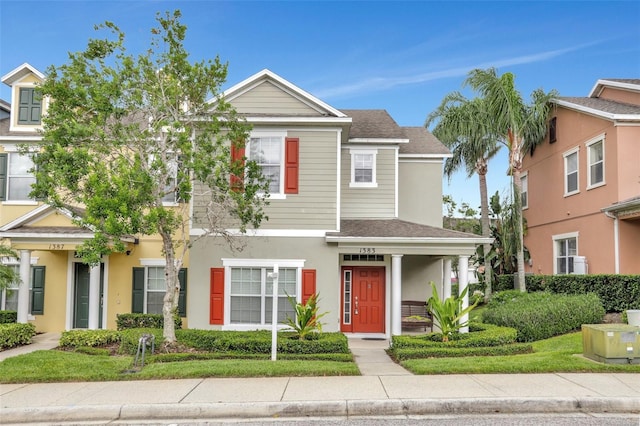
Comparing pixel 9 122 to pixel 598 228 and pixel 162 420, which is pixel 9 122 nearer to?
pixel 162 420

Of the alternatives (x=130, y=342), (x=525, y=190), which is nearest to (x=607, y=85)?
(x=525, y=190)

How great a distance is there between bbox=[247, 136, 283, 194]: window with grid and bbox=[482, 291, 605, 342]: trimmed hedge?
24.0 feet

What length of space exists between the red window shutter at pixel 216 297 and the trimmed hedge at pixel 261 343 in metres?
1.56

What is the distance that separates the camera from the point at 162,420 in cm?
748

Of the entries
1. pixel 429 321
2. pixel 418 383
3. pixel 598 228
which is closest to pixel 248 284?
pixel 429 321

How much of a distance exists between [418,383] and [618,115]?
12868 mm

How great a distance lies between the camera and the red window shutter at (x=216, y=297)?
14.3 m

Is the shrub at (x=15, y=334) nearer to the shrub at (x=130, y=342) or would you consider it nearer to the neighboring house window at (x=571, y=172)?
the shrub at (x=130, y=342)

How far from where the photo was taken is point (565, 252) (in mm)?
20891

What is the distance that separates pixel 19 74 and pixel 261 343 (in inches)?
488

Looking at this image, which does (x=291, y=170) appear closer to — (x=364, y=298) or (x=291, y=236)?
(x=291, y=236)

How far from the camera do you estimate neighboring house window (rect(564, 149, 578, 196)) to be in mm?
20109

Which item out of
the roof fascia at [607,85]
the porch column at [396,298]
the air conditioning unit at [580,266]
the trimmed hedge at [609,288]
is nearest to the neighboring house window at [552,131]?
the roof fascia at [607,85]

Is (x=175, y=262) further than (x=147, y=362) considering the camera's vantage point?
Yes
